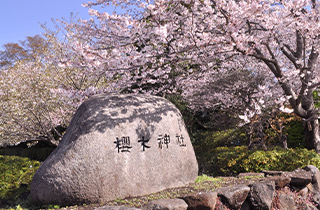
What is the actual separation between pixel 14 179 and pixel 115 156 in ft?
15.9

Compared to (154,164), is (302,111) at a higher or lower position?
higher

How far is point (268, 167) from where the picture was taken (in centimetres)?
801

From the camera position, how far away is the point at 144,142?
5.59 metres

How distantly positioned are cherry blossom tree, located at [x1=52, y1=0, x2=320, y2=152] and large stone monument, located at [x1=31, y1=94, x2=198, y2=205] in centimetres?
112

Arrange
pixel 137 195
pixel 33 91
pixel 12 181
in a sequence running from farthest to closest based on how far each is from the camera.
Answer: pixel 33 91 → pixel 12 181 → pixel 137 195

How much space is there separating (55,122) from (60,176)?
6516mm

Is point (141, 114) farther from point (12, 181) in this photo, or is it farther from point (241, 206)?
point (12, 181)

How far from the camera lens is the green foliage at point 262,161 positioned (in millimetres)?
7812

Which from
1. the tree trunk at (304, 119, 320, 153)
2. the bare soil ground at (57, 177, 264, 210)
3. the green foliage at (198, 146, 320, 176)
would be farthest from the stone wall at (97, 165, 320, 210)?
the tree trunk at (304, 119, 320, 153)

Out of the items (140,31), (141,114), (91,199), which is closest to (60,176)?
(91,199)

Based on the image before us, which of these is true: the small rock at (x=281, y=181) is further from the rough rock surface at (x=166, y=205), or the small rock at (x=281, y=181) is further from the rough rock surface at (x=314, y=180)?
the rough rock surface at (x=166, y=205)

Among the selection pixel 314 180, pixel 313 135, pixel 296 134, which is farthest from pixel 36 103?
pixel 296 134

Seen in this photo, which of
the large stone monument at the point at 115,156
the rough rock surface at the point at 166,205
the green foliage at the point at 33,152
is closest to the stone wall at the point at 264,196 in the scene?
the rough rock surface at the point at 166,205

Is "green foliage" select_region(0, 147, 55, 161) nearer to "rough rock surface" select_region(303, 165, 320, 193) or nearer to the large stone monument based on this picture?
the large stone monument
